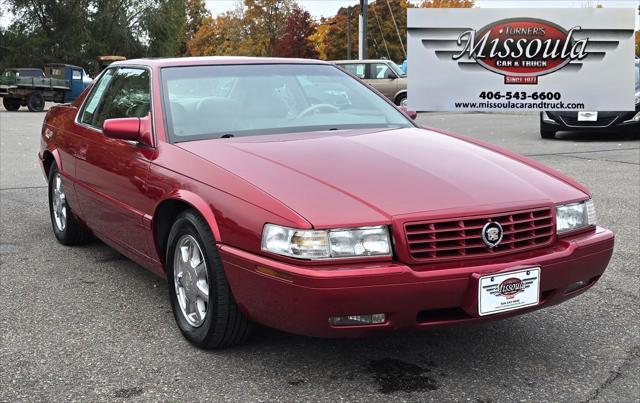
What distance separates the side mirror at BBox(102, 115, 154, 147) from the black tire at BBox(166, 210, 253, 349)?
1.96ft

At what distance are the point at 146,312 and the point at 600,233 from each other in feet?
7.73

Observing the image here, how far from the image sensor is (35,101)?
26.8m

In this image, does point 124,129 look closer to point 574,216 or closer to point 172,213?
point 172,213

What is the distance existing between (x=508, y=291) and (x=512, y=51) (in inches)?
360

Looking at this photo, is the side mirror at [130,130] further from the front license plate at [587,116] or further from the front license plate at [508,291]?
the front license plate at [587,116]

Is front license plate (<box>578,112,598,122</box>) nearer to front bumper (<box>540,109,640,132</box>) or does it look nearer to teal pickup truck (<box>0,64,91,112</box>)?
front bumper (<box>540,109,640,132</box>)

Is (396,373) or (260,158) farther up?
(260,158)

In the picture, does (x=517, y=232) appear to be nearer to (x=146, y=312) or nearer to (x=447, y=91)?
(x=146, y=312)

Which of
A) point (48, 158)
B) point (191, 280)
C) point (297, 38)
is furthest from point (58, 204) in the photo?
point (297, 38)

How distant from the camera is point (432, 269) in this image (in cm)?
288

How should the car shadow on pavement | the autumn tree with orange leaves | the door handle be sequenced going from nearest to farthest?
the door handle, the car shadow on pavement, the autumn tree with orange leaves

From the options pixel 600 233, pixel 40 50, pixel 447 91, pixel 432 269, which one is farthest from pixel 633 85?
pixel 40 50

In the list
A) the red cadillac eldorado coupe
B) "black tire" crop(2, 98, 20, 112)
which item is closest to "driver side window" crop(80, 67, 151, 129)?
the red cadillac eldorado coupe

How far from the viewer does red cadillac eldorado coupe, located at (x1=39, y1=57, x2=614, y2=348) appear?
2859 mm
